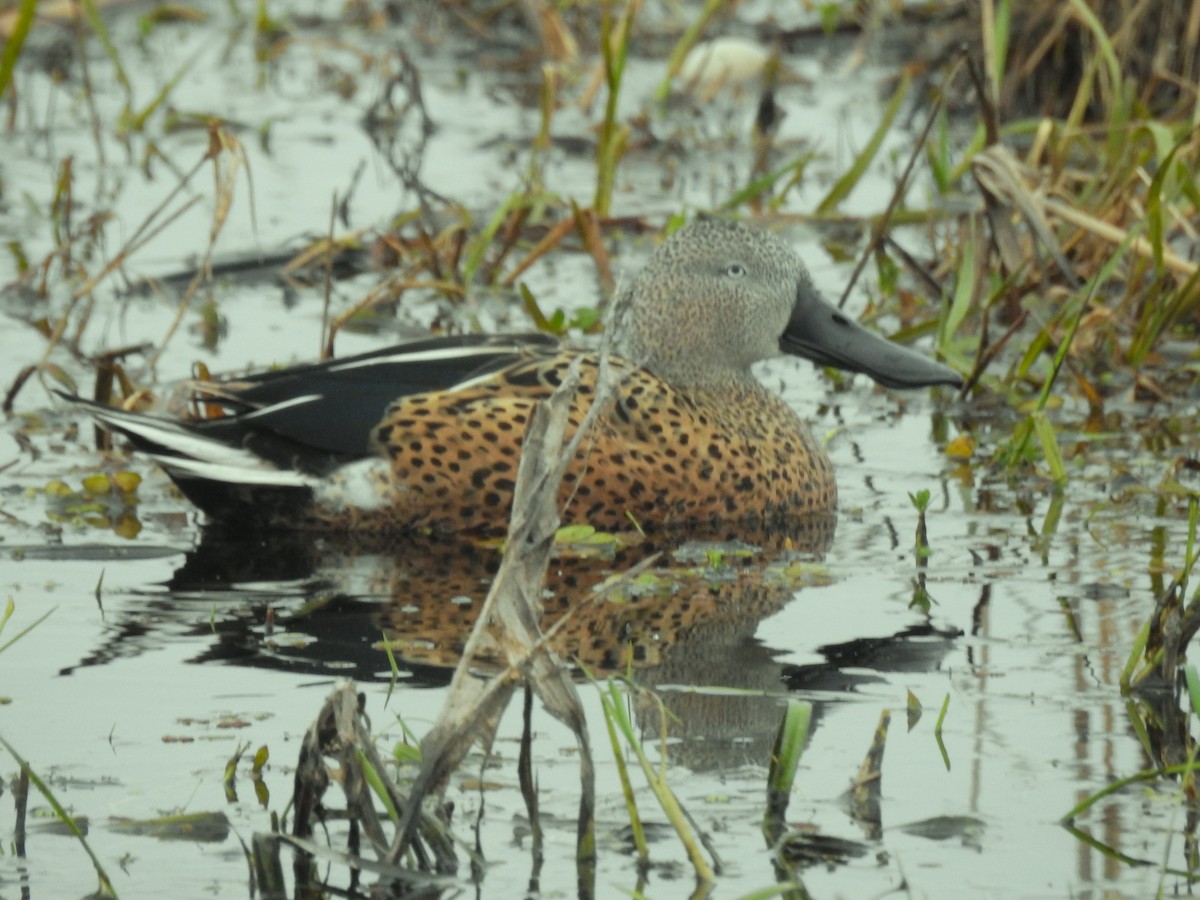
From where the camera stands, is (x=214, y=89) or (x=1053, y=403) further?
(x=214, y=89)

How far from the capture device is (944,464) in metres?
6.25

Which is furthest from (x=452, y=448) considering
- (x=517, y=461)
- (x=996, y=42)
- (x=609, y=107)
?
(x=996, y=42)

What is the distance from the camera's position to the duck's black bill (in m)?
6.14

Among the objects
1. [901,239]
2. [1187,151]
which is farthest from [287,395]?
[901,239]

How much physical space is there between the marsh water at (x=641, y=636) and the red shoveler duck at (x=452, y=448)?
0.38 ft

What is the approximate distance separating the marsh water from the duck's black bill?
0.90 feet

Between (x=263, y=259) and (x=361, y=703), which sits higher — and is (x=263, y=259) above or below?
above

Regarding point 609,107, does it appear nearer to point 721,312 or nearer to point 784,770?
point 721,312

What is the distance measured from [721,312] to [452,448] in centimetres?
90

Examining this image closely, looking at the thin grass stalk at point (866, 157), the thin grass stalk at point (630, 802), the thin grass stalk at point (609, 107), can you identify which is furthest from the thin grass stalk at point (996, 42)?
the thin grass stalk at point (630, 802)

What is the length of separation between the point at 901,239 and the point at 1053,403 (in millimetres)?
2411

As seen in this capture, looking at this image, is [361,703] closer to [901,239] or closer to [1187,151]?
[1187,151]

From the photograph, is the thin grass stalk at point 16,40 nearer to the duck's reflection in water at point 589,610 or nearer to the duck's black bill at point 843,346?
the duck's reflection in water at point 589,610

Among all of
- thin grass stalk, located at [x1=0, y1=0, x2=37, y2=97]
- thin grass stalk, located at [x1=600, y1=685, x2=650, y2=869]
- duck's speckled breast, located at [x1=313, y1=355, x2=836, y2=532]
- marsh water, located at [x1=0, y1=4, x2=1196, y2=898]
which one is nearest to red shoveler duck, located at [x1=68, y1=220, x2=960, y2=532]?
duck's speckled breast, located at [x1=313, y1=355, x2=836, y2=532]
